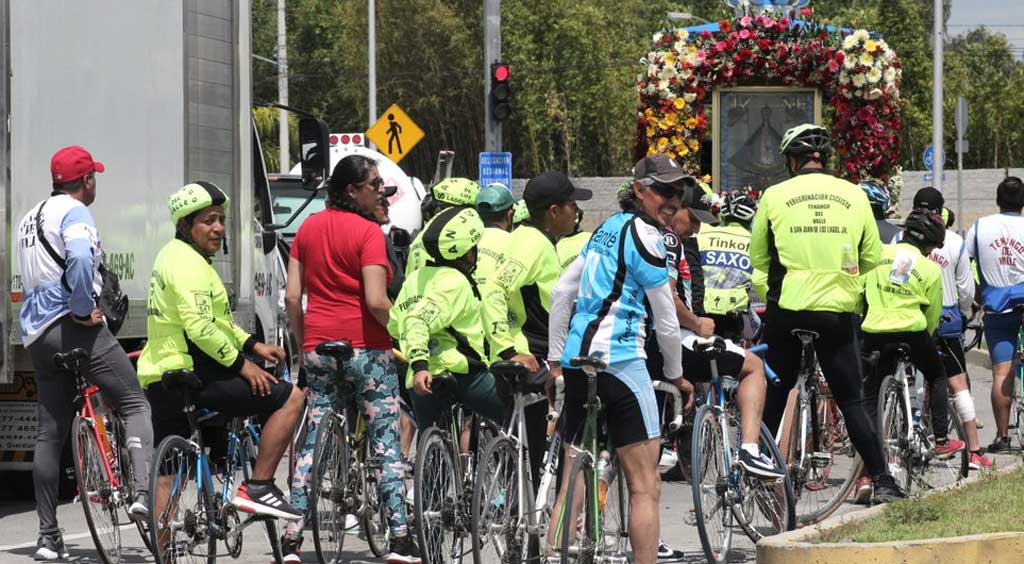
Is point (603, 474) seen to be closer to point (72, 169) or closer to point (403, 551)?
point (403, 551)

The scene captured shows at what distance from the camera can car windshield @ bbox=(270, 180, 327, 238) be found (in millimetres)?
20594

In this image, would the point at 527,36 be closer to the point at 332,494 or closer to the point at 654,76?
the point at 654,76

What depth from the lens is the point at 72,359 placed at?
351 inches

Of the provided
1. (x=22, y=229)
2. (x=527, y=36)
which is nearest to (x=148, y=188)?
(x=22, y=229)

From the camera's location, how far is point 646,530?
7191 millimetres

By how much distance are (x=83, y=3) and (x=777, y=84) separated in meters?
Answer: 9.15

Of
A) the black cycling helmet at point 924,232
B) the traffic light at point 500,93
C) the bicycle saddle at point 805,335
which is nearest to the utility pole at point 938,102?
the traffic light at point 500,93

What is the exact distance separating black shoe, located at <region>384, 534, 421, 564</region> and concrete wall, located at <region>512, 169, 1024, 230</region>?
125 feet

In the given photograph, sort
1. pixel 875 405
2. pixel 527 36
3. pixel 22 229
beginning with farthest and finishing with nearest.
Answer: pixel 527 36 < pixel 875 405 < pixel 22 229

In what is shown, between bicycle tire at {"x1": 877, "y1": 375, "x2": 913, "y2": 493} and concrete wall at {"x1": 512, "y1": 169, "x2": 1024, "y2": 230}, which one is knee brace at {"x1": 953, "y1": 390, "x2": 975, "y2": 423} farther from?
concrete wall at {"x1": 512, "y1": 169, "x2": 1024, "y2": 230}

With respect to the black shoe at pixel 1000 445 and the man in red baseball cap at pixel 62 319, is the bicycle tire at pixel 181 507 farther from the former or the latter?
the black shoe at pixel 1000 445

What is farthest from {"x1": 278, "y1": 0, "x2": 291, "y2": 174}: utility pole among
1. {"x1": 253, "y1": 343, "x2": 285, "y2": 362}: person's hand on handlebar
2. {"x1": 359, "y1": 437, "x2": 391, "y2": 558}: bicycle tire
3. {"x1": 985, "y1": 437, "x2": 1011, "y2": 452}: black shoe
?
{"x1": 253, "y1": 343, "x2": 285, "y2": 362}: person's hand on handlebar

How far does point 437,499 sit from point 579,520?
33.4 inches

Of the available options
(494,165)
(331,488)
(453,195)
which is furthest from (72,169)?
(494,165)
